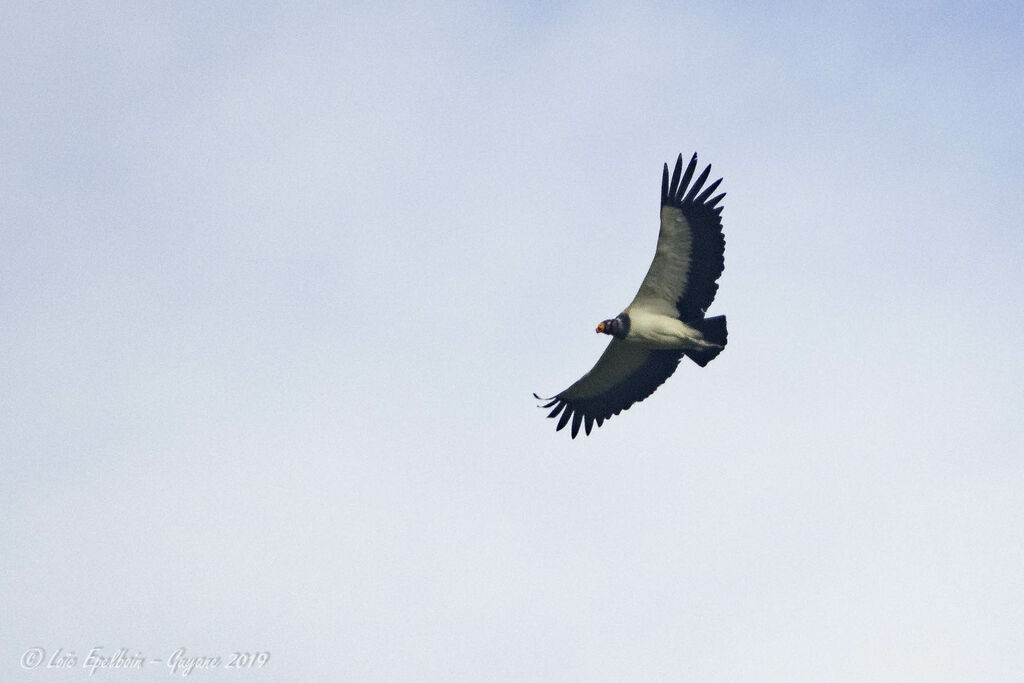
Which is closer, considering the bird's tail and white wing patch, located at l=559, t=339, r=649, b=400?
the bird's tail

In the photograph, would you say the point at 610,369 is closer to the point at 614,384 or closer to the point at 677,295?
the point at 614,384

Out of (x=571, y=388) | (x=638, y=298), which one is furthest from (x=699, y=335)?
(x=571, y=388)

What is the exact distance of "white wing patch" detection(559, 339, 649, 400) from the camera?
3444 cm

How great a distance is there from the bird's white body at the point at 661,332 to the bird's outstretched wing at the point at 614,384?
3.31 feet

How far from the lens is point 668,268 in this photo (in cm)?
Result: 3186

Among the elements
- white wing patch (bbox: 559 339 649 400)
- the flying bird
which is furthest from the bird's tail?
white wing patch (bbox: 559 339 649 400)

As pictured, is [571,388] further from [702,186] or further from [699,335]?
[702,186]

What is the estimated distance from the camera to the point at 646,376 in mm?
34844

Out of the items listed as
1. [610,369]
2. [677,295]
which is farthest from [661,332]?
[610,369]

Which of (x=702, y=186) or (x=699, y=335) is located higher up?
(x=702, y=186)

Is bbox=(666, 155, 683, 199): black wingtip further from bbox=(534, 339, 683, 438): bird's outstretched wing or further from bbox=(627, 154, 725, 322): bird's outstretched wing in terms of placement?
bbox=(534, 339, 683, 438): bird's outstretched wing

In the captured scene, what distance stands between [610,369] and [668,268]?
171 inches

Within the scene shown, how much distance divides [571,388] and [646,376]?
2259mm

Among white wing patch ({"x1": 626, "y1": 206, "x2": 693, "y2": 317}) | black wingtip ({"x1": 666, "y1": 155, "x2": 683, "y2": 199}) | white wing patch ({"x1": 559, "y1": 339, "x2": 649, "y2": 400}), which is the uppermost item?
black wingtip ({"x1": 666, "y1": 155, "x2": 683, "y2": 199})
